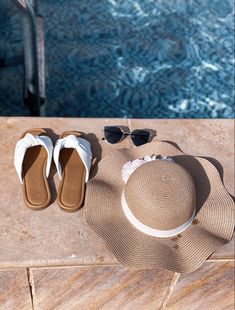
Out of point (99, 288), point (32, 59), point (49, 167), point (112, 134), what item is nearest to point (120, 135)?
point (112, 134)

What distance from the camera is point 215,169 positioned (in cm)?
222

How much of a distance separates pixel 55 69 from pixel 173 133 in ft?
7.29

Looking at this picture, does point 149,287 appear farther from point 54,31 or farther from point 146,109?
point 54,31

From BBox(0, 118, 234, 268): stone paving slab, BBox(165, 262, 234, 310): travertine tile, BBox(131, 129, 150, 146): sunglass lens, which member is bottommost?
BBox(165, 262, 234, 310): travertine tile

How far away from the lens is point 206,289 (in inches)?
88.4

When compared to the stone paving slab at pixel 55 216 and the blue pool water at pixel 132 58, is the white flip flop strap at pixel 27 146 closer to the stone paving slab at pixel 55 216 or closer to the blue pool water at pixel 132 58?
the stone paving slab at pixel 55 216

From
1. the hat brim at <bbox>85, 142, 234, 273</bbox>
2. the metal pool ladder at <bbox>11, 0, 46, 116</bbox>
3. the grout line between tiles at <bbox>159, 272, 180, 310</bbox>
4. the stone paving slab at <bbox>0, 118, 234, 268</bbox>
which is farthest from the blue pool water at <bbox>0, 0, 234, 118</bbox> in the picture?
the grout line between tiles at <bbox>159, 272, 180, 310</bbox>

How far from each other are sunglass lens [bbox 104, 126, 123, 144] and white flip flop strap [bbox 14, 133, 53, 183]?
345 mm

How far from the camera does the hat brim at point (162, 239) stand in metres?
1.85

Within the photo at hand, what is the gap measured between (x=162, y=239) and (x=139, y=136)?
702mm

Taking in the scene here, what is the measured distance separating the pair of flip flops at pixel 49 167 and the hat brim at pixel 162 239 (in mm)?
90

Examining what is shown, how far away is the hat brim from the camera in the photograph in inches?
72.9

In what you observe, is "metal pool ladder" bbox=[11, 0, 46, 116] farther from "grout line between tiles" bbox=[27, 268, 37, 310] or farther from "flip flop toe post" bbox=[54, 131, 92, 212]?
"grout line between tiles" bbox=[27, 268, 37, 310]

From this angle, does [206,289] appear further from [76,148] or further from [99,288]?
[76,148]
